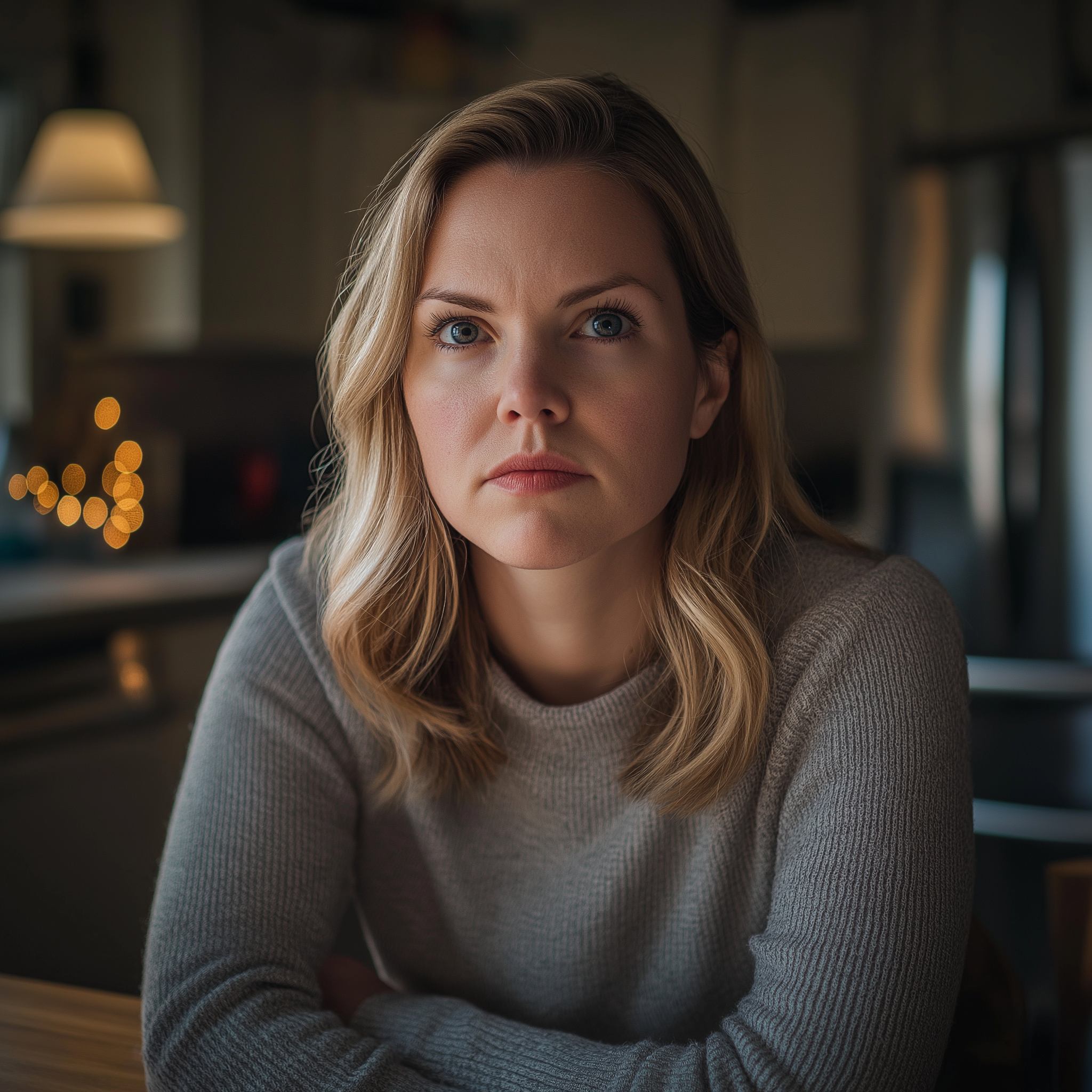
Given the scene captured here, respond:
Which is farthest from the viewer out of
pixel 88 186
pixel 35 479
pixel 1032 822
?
pixel 35 479

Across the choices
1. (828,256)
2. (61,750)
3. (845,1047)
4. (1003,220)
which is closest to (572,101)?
(845,1047)

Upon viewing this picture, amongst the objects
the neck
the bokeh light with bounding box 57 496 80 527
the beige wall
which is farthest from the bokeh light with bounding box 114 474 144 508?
the neck

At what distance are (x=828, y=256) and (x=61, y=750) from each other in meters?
2.42

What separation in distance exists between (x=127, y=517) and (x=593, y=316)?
9.20ft

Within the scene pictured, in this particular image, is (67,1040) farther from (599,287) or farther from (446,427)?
(599,287)

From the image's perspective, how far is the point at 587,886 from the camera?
1.06 m

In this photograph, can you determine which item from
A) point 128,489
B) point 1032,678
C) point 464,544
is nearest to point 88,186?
point 128,489

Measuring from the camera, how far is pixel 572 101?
40.8 inches

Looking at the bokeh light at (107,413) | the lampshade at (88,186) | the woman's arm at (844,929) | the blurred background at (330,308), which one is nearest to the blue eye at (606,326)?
the woman's arm at (844,929)

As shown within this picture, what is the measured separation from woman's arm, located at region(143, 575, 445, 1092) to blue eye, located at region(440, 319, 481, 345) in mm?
354

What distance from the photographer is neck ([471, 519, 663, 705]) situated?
1102mm

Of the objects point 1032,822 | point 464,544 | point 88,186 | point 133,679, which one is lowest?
point 1032,822

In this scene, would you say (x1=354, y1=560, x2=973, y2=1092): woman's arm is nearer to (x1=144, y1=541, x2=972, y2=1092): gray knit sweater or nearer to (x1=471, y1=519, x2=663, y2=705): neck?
(x1=144, y1=541, x2=972, y2=1092): gray knit sweater

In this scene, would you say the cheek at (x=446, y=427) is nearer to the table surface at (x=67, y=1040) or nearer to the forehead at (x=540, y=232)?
the forehead at (x=540, y=232)
